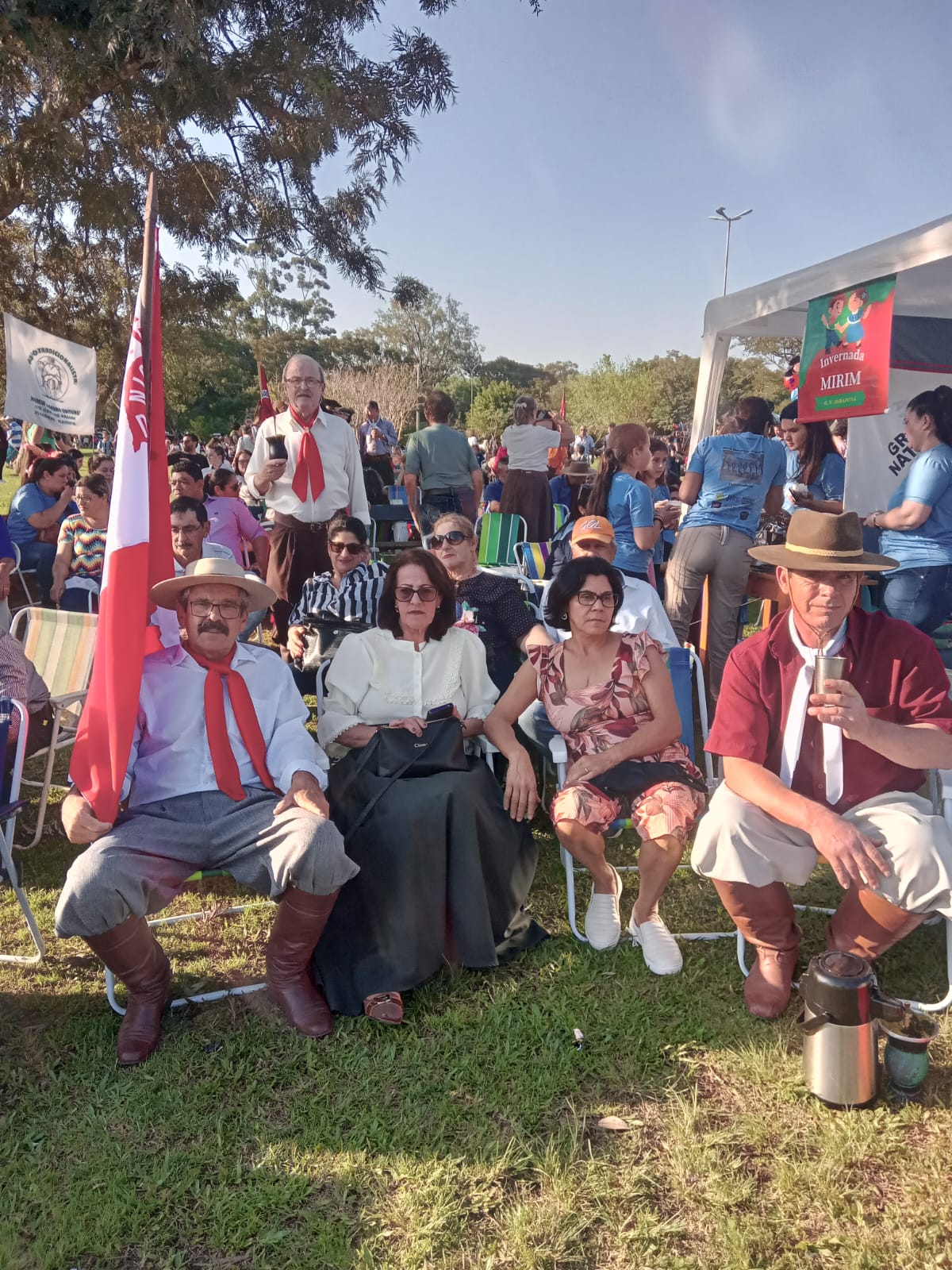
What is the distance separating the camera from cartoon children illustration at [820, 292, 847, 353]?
18.1 ft

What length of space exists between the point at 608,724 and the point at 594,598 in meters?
0.53

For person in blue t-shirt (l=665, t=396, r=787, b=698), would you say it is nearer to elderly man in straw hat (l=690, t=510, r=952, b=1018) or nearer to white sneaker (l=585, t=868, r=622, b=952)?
elderly man in straw hat (l=690, t=510, r=952, b=1018)

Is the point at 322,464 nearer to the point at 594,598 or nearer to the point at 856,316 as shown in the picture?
the point at 594,598

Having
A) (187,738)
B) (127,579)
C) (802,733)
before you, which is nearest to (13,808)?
(187,738)

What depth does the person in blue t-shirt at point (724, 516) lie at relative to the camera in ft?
17.3

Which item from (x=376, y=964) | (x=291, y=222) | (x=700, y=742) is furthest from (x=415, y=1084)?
(x=291, y=222)

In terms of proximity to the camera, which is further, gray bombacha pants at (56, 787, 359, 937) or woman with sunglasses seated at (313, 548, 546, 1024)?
woman with sunglasses seated at (313, 548, 546, 1024)

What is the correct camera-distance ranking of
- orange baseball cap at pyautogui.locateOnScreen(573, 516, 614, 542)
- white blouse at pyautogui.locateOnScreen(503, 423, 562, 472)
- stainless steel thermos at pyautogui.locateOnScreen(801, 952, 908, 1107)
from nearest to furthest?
stainless steel thermos at pyautogui.locateOnScreen(801, 952, 908, 1107), orange baseball cap at pyautogui.locateOnScreen(573, 516, 614, 542), white blouse at pyautogui.locateOnScreen(503, 423, 562, 472)

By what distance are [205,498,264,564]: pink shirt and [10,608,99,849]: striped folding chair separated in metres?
1.81

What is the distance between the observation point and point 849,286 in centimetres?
538

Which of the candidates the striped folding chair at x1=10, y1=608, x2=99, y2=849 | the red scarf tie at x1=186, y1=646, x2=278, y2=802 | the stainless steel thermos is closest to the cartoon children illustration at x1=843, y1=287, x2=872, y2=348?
the stainless steel thermos

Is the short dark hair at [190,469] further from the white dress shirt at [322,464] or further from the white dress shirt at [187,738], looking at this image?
the white dress shirt at [187,738]

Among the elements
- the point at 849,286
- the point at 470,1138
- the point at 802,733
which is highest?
the point at 849,286

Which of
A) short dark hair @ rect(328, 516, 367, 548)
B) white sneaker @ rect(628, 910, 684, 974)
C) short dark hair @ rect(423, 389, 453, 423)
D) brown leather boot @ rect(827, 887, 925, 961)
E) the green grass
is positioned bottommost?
the green grass
